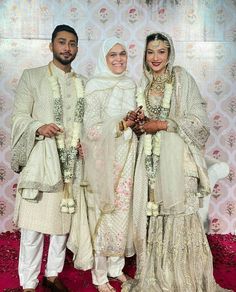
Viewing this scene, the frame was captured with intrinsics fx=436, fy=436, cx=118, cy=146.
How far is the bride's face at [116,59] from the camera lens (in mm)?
2982

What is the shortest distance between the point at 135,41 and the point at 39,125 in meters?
1.87

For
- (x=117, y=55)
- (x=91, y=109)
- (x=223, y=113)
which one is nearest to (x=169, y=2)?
(x=223, y=113)

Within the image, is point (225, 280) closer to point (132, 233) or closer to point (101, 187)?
point (132, 233)

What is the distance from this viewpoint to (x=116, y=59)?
2980 mm

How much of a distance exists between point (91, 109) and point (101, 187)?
530 millimetres

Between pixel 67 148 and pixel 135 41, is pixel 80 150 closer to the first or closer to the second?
pixel 67 148

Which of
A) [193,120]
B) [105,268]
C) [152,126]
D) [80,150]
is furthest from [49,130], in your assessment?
[105,268]

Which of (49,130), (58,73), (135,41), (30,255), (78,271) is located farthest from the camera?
(135,41)

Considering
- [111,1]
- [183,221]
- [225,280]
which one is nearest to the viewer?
[183,221]

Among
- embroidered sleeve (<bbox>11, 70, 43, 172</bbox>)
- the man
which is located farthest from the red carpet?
embroidered sleeve (<bbox>11, 70, 43, 172</bbox>)

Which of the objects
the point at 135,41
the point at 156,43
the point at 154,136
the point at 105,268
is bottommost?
the point at 105,268

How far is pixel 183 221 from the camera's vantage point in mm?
2910

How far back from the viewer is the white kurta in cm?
290

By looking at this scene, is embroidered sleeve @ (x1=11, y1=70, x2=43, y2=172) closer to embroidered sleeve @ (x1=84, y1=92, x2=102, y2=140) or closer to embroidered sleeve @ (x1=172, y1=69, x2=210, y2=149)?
embroidered sleeve @ (x1=84, y1=92, x2=102, y2=140)
